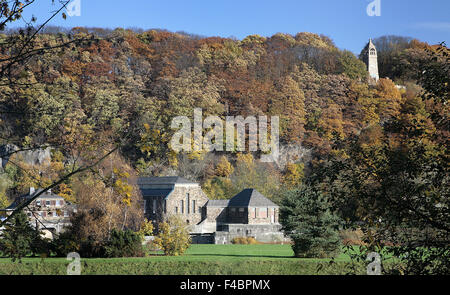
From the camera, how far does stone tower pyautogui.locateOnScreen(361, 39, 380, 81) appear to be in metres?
93.2

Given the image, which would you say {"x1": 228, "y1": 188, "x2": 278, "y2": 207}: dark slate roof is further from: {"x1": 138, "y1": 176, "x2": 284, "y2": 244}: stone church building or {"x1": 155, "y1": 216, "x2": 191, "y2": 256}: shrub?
{"x1": 155, "y1": 216, "x2": 191, "y2": 256}: shrub

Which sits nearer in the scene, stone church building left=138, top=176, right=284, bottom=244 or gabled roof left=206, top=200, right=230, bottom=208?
stone church building left=138, top=176, right=284, bottom=244

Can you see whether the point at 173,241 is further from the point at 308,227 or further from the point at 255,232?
the point at 255,232

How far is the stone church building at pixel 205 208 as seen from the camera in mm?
50781

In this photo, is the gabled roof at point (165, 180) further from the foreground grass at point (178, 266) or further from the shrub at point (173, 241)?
the foreground grass at point (178, 266)

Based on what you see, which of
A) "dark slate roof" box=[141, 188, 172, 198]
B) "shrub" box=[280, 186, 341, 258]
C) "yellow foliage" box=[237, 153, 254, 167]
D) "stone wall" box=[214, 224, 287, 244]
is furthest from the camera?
"yellow foliage" box=[237, 153, 254, 167]

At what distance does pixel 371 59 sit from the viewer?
94.1m

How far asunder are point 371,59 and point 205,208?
49.7 m

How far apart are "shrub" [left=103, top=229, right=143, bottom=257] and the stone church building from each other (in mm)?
19238

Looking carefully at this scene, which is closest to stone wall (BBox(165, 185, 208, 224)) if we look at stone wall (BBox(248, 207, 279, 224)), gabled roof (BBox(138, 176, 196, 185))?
gabled roof (BBox(138, 176, 196, 185))

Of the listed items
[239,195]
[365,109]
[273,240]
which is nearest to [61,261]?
[273,240]

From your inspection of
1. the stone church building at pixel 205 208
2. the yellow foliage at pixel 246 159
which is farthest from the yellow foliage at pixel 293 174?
the stone church building at pixel 205 208

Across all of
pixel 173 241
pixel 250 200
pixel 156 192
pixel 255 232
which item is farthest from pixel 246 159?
pixel 173 241

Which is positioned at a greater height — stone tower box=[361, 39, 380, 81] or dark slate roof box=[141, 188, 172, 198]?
stone tower box=[361, 39, 380, 81]
